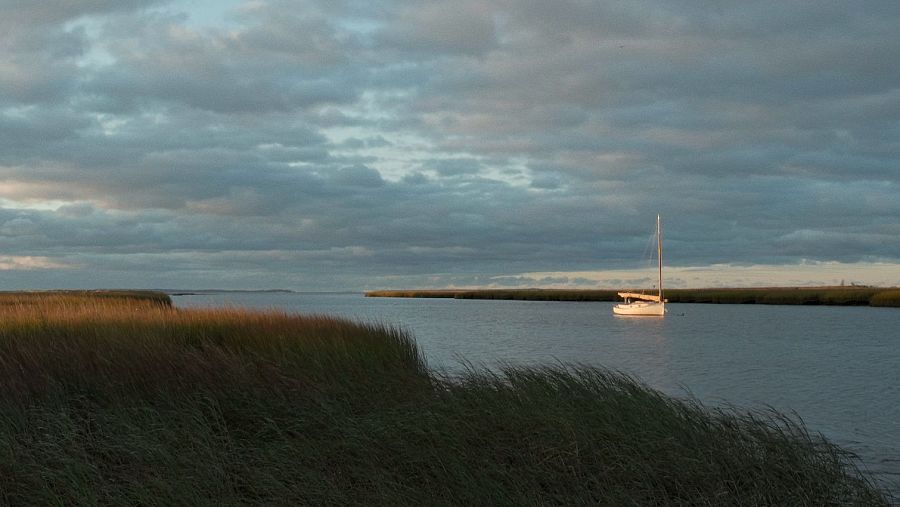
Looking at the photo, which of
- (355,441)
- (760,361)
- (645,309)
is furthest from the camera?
(645,309)

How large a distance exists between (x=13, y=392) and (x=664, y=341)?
40173mm

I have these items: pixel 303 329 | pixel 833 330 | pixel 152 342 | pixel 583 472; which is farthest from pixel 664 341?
pixel 583 472

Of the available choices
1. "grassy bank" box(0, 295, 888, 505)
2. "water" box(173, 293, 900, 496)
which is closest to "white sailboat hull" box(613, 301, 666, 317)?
"water" box(173, 293, 900, 496)

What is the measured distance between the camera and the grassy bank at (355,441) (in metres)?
7.66

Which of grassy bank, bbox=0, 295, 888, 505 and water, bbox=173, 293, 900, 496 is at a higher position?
grassy bank, bbox=0, 295, 888, 505

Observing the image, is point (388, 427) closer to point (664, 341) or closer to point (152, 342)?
point (152, 342)

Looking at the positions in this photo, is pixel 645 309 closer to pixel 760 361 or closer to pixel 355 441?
pixel 760 361

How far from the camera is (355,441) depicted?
352 inches

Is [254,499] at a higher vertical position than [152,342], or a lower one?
lower

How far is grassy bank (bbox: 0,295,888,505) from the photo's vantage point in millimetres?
7664

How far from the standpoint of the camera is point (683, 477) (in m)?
8.20

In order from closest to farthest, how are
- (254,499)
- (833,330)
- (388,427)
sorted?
(254,499) < (388,427) < (833,330)

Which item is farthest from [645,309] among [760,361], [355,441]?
[355,441]

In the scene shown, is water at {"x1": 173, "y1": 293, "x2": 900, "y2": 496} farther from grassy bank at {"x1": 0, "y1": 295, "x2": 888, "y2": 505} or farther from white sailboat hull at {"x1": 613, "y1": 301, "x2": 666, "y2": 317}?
white sailboat hull at {"x1": 613, "y1": 301, "x2": 666, "y2": 317}
